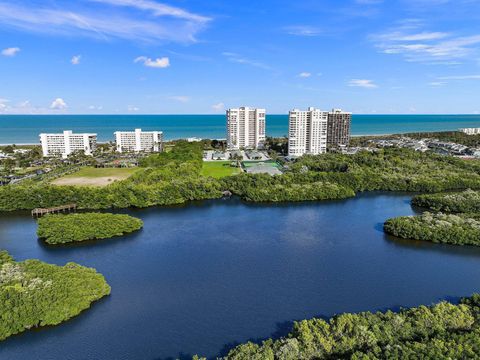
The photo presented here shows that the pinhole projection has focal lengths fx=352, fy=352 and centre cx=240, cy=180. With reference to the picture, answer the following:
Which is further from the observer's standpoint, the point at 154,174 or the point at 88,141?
the point at 88,141

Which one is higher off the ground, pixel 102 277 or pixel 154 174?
pixel 154 174

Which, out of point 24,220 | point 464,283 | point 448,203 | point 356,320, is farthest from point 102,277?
point 448,203

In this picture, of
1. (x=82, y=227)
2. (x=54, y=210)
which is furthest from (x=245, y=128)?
(x=82, y=227)

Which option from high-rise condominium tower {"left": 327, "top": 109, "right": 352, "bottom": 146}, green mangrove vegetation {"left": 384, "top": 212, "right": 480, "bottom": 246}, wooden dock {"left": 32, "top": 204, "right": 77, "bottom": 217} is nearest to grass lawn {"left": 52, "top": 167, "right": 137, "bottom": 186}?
wooden dock {"left": 32, "top": 204, "right": 77, "bottom": 217}

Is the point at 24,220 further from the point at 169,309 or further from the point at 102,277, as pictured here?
the point at 169,309

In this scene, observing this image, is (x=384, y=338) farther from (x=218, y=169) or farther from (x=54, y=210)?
(x=218, y=169)

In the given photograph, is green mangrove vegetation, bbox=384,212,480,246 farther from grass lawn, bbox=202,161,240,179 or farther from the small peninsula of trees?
grass lawn, bbox=202,161,240,179

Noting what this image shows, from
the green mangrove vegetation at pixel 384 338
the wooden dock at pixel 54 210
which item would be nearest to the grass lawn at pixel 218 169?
the wooden dock at pixel 54 210
